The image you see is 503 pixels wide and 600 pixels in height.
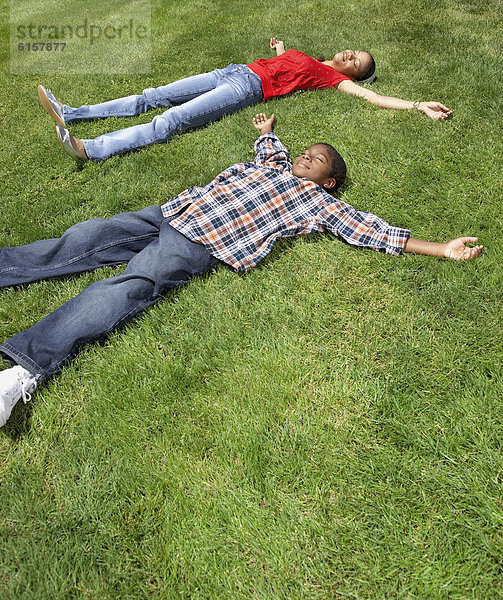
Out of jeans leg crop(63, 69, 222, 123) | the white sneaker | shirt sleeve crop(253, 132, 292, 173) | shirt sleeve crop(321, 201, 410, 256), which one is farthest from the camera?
jeans leg crop(63, 69, 222, 123)

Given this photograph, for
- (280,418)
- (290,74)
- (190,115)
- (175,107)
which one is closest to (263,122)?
(190,115)

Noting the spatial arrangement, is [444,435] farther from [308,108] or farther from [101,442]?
[308,108]

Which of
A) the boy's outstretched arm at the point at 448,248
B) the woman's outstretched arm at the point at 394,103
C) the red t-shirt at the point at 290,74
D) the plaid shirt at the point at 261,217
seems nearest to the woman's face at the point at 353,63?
the woman's outstretched arm at the point at 394,103

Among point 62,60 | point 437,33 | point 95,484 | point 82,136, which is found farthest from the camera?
point 62,60

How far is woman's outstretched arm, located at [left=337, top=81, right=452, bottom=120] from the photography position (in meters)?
4.85

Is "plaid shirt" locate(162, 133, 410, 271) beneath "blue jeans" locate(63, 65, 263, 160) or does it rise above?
beneath

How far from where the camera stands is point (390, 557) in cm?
193

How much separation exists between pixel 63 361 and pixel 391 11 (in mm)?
8255

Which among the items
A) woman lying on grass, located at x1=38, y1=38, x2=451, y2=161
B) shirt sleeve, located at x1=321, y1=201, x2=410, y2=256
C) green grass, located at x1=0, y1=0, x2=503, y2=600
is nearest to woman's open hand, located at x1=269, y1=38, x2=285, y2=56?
woman lying on grass, located at x1=38, y1=38, x2=451, y2=161

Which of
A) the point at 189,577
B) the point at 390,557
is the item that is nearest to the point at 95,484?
the point at 189,577

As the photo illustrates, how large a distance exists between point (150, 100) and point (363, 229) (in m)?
3.46

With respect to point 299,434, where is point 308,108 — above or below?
above

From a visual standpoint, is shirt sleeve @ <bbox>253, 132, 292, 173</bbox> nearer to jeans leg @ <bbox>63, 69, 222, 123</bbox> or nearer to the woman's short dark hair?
jeans leg @ <bbox>63, 69, 222, 123</bbox>

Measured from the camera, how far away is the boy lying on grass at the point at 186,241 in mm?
2898
